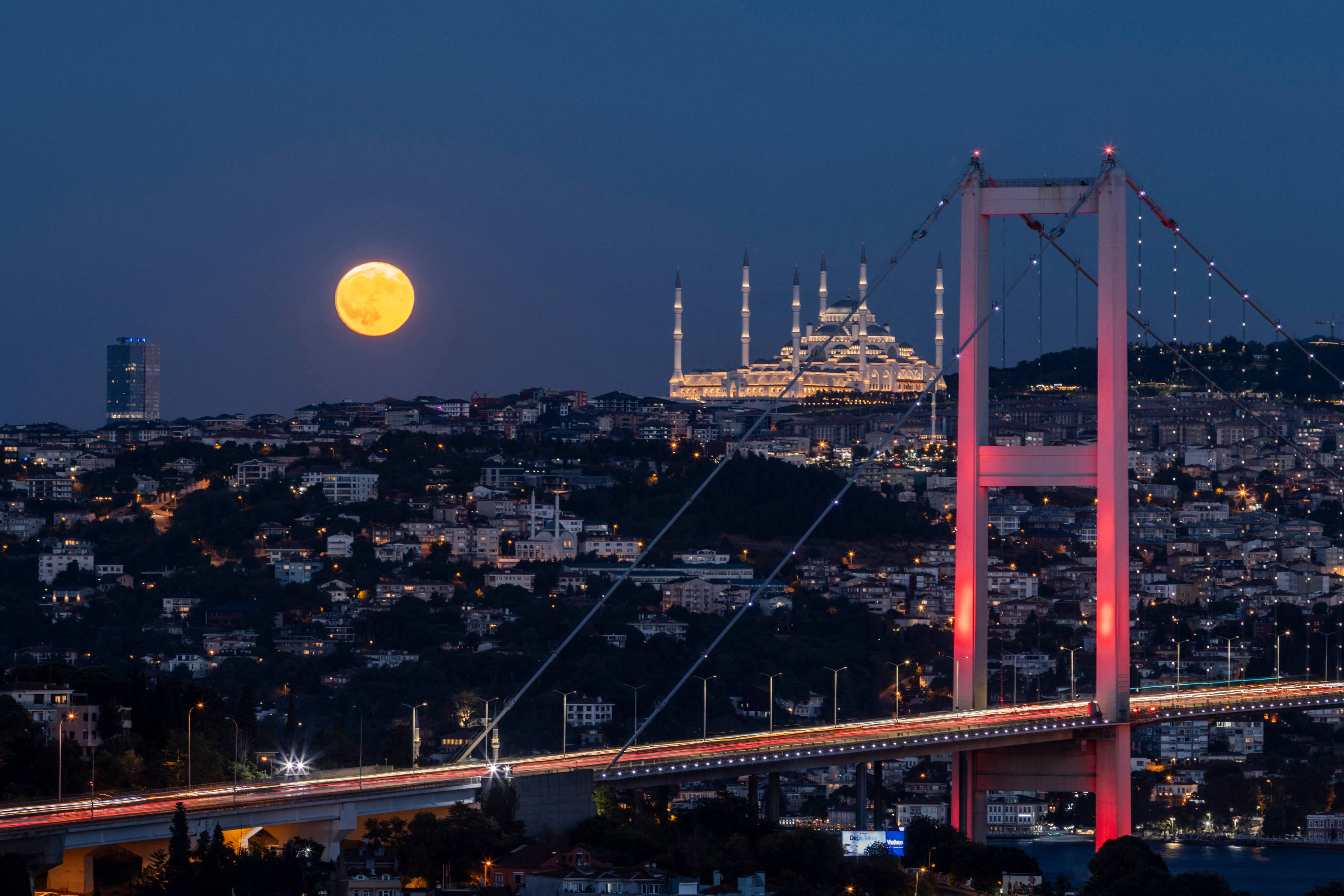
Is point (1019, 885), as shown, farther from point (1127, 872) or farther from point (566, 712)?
point (566, 712)

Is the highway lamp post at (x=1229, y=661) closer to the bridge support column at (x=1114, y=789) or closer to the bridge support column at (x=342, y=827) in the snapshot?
the bridge support column at (x=1114, y=789)

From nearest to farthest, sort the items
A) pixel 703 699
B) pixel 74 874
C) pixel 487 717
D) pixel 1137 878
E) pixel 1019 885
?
1. pixel 74 874
2. pixel 1137 878
3. pixel 1019 885
4. pixel 487 717
5. pixel 703 699

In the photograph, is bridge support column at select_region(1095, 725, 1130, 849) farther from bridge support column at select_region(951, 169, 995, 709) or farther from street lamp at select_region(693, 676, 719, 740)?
street lamp at select_region(693, 676, 719, 740)

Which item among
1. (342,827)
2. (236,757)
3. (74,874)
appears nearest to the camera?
(74,874)

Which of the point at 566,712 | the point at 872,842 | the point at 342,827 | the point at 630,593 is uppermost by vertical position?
the point at 630,593

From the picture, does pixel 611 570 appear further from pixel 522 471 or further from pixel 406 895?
pixel 406 895

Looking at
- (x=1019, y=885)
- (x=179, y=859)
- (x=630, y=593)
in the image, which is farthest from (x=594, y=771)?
(x=630, y=593)

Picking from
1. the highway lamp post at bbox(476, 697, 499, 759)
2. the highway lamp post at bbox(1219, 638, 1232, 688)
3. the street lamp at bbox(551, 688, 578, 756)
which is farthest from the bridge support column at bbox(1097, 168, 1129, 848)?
the street lamp at bbox(551, 688, 578, 756)

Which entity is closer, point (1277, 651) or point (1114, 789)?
point (1114, 789)
